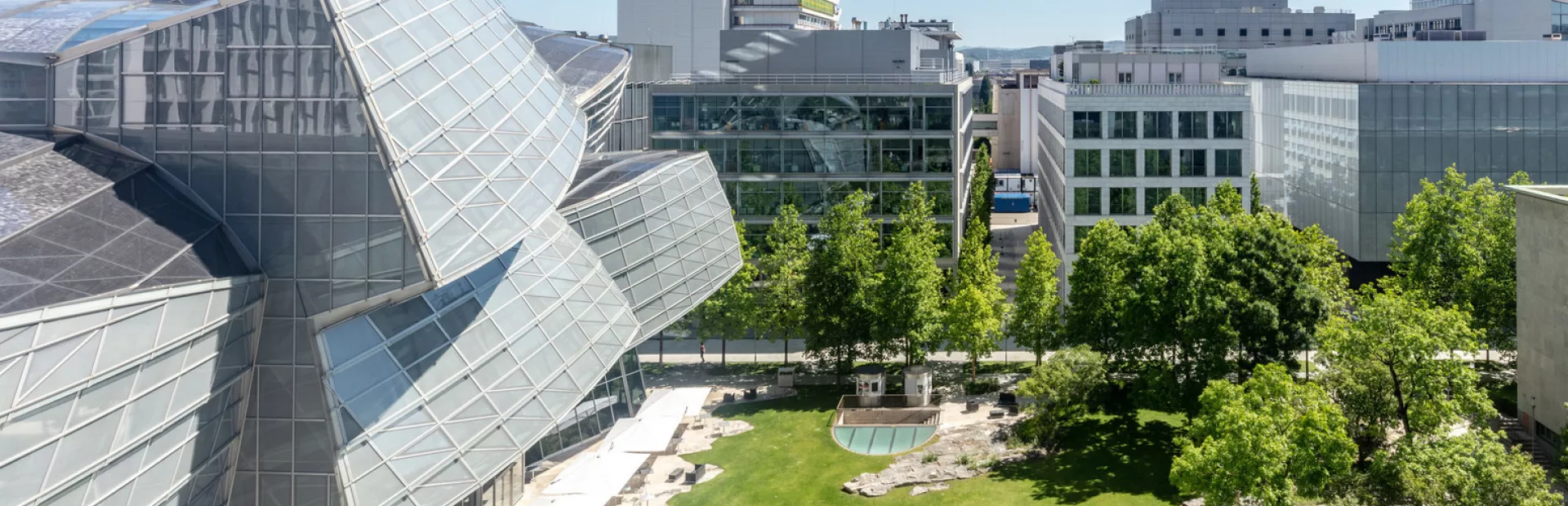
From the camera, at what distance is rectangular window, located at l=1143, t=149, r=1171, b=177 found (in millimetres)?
81312

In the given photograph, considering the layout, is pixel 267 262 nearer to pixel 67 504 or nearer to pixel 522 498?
pixel 67 504

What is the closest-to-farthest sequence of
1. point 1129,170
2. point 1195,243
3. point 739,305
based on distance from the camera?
point 1195,243 → point 739,305 → point 1129,170

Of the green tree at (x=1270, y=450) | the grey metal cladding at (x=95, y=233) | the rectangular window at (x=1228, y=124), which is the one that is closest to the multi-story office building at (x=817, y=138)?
the rectangular window at (x=1228, y=124)

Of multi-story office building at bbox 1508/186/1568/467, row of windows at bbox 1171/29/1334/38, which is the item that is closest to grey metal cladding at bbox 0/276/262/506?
multi-story office building at bbox 1508/186/1568/467

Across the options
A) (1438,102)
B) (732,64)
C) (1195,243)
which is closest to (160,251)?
(1195,243)

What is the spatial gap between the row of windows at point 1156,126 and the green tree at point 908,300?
60.4ft

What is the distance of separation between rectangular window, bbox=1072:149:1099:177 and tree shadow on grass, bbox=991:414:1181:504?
2476cm

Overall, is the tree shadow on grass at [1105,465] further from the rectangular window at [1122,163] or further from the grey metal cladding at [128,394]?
the grey metal cladding at [128,394]

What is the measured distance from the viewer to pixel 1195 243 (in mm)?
55750

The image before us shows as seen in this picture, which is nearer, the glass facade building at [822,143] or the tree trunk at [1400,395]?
the tree trunk at [1400,395]

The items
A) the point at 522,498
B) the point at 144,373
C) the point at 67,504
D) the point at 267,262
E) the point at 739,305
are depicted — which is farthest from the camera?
the point at 739,305

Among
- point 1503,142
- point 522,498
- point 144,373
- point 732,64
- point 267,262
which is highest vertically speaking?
point 732,64

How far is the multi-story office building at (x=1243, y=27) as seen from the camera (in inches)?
7121

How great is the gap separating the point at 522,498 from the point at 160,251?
2012cm
